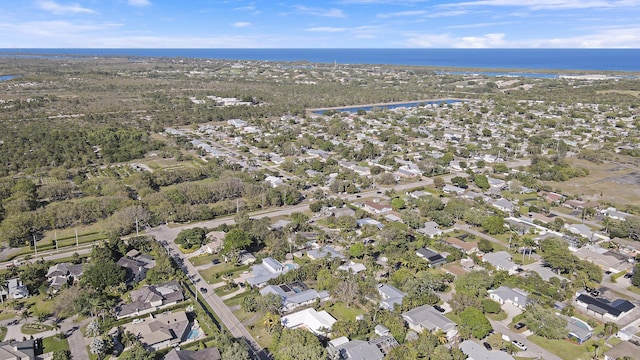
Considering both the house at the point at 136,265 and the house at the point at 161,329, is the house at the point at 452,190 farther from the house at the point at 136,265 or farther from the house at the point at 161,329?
the house at the point at 161,329

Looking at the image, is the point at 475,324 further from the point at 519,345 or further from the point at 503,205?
the point at 503,205

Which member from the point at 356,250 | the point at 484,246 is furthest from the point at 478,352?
the point at 484,246

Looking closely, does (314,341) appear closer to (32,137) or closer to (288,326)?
(288,326)

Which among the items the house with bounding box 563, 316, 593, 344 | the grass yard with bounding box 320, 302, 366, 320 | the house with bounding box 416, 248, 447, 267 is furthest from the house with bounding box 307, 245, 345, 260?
the house with bounding box 563, 316, 593, 344

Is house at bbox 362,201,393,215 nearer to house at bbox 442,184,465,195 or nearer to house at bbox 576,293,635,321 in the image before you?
house at bbox 442,184,465,195

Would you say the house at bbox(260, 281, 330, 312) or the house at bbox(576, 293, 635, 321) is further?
the house at bbox(260, 281, 330, 312)
